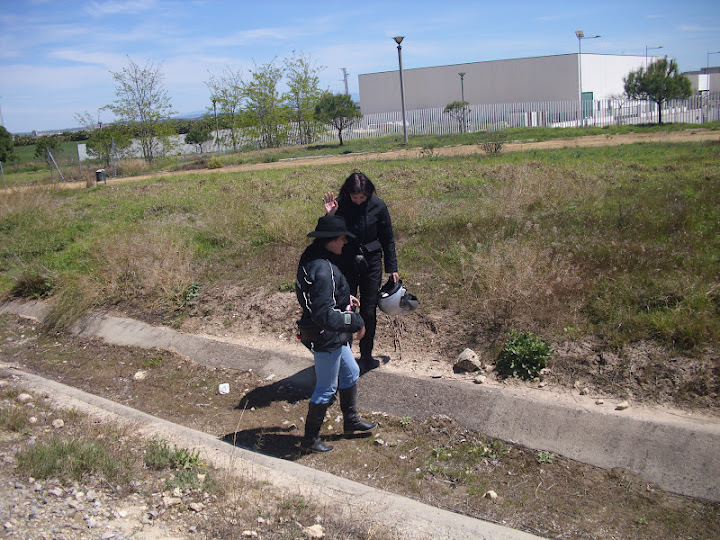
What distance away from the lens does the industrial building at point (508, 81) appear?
48531 millimetres

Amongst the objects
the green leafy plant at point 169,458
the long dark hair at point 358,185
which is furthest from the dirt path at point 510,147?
the green leafy plant at point 169,458

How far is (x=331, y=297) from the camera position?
14.0 ft

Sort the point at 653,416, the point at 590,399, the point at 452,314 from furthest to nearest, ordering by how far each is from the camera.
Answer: the point at 452,314 < the point at 590,399 < the point at 653,416

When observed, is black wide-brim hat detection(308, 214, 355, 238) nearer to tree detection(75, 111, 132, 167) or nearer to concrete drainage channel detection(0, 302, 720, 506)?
concrete drainage channel detection(0, 302, 720, 506)

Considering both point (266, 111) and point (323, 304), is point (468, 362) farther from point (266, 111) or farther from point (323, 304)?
point (266, 111)

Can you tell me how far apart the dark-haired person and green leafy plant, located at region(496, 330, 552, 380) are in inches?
47.9

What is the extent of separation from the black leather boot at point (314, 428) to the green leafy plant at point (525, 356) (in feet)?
5.61

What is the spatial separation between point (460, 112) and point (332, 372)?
1400 inches

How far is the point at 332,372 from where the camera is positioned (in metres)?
4.55

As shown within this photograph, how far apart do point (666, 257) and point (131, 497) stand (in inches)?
207

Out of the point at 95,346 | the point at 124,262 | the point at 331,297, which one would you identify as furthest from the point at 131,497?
the point at 124,262

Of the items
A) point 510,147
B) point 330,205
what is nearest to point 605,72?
point 510,147

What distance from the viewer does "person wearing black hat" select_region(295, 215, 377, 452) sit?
14.0 ft

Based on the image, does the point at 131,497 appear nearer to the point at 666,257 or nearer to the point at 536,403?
the point at 536,403
